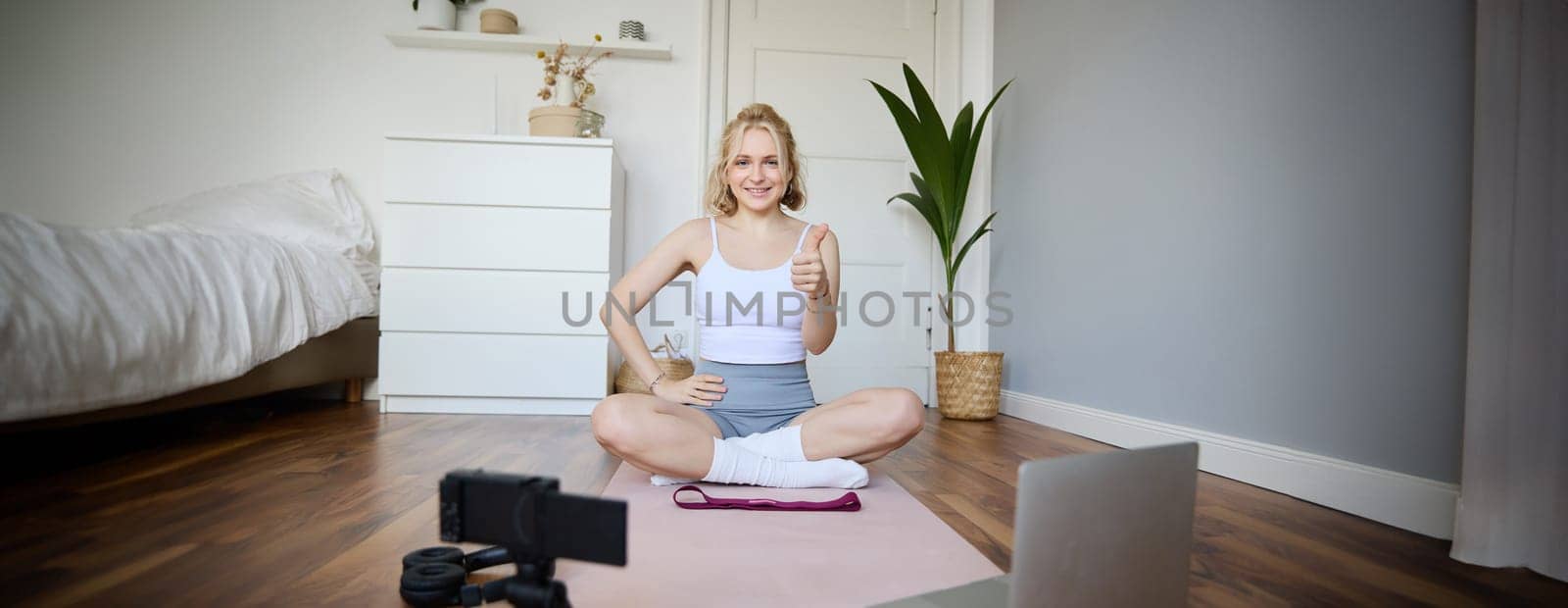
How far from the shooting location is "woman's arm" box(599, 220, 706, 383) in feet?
5.57

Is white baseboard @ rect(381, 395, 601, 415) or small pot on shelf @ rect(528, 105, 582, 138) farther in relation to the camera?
small pot on shelf @ rect(528, 105, 582, 138)

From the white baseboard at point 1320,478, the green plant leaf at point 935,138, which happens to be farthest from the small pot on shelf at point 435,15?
the white baseboard at point 1320,478

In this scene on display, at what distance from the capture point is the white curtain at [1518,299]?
1.10 meters

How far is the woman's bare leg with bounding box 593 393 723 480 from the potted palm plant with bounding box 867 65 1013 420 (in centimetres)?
169

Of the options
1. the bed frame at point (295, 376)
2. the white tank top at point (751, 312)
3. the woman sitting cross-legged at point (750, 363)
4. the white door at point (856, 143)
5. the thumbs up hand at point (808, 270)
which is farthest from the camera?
the white door at point (856, 143)

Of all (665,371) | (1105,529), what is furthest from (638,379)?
(1105,529)

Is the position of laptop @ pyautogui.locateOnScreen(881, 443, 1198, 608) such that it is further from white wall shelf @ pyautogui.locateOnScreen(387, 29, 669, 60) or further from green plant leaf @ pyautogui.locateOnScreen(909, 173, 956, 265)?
white wall shelf @ pyautogui.locateOnScreen(387, 29, 669, 60)

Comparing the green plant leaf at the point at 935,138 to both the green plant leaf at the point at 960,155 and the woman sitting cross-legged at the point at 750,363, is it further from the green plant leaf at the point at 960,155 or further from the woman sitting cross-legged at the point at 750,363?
the woman sitting cross-legged at the point at 750,363

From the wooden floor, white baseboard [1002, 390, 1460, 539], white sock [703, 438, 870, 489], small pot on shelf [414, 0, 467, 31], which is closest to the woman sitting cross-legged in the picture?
white sock [703, 438, 870, 489]

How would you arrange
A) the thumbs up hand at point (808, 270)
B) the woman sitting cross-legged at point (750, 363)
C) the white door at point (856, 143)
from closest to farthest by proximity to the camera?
the thumbs up hand at point (808, 270) → the woman sitting cross-legged at point (750, 363) → the white door at point (856, 143)

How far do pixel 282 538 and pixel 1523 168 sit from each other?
6.61 feet

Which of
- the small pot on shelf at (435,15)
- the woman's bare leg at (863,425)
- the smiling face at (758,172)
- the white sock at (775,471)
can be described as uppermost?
the small pot on shelf at (435,15)

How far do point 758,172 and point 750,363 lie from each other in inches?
16.9

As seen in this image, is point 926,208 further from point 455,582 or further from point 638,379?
point 455,582
